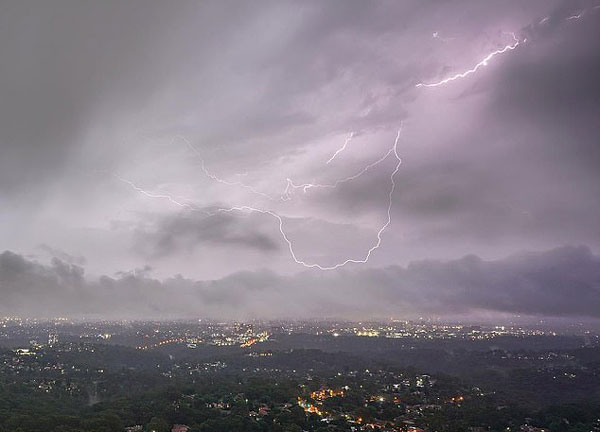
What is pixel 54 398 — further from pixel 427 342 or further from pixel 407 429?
pixel 427 342

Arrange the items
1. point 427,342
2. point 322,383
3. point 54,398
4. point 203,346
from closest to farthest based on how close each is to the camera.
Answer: point 54,398
point 322,383
point 203,346
point 427,342

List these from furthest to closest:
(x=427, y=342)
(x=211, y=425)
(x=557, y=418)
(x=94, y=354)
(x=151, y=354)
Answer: (x=427, y=342) < (x=151, y=354) < (x=94, y=354) < (x=557, y=418) < (x=211, y=425)

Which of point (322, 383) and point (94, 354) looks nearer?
point (322, 383)

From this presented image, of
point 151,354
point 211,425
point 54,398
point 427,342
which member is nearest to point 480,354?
point 427,342

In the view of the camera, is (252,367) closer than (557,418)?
No

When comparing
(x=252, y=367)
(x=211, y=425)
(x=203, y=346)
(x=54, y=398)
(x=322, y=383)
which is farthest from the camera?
(x=203, y=346)

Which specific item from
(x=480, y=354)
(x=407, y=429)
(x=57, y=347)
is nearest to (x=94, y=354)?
(x=57, y=347)

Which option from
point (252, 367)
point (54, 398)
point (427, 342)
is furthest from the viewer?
point (427, 342)

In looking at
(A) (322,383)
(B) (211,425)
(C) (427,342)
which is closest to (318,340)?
(C) (427,342)

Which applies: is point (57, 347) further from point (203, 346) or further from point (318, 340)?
point (318, 340)
